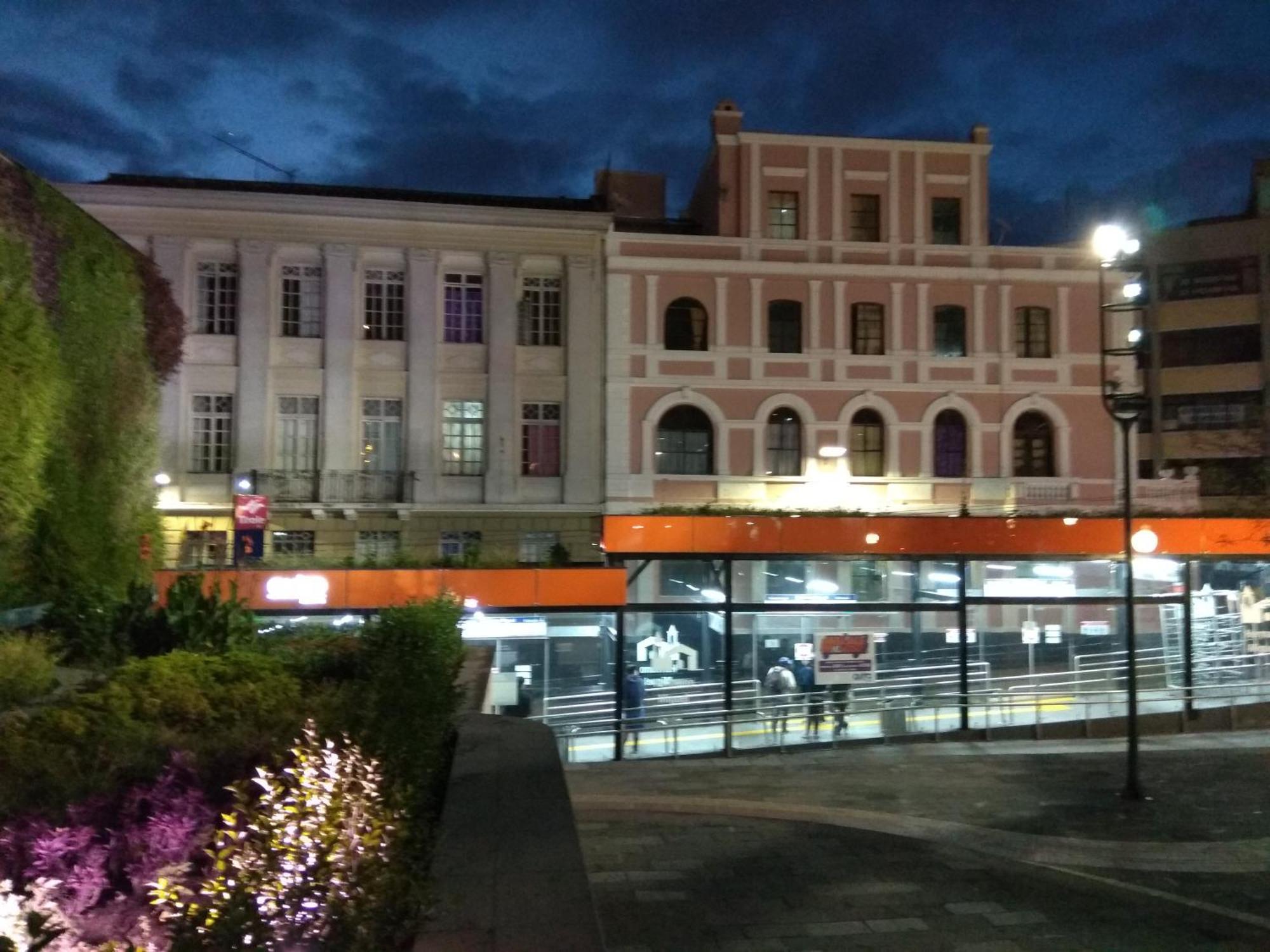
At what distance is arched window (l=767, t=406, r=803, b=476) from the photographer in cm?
2712

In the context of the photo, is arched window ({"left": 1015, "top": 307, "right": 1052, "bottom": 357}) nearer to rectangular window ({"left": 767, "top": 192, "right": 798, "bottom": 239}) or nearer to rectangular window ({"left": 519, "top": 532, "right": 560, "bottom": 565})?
rectangular window ({"left": 767, "top": 192, "right": 798, "bottom": 239})

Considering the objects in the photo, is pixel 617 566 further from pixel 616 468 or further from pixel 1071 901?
pixel 1071 901

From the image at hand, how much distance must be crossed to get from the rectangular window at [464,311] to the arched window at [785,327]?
726cm

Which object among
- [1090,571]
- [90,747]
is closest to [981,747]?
[1090,571]

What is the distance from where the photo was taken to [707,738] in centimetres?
2055

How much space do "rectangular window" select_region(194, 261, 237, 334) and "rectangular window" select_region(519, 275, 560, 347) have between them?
7.06 m

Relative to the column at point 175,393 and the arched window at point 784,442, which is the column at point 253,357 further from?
the arched window at point 784,442

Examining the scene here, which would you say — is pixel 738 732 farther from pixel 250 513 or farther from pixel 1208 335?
pixel 1208 335

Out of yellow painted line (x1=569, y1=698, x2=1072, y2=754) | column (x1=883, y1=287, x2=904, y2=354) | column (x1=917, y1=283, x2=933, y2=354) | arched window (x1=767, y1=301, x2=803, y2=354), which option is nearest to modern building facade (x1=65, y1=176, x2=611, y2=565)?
arched window (x1=767, y1=301, x2=803, y2=354)

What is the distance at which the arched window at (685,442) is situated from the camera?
1061 inches

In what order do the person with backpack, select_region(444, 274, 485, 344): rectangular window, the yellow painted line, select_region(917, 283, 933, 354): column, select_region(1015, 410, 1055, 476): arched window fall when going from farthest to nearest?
select_region(1015, 410, 1055, 476): arched window → select_region(917, 283, 933, 354): column → select_region(444, 274, 485, 344): rectangular window → the person with backpack → the yellow painted line

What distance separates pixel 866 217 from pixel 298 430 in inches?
603

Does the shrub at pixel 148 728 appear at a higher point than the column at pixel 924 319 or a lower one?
lower

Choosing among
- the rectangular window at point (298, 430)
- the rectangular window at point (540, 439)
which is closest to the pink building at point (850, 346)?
the rectangular window at point (540, 439)
